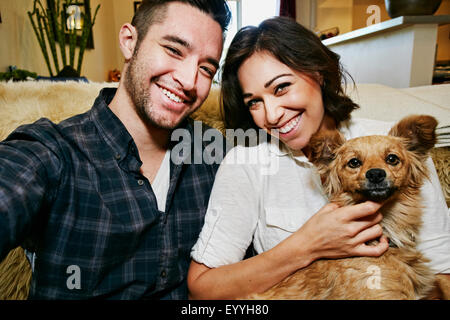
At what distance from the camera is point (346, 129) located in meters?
1.29

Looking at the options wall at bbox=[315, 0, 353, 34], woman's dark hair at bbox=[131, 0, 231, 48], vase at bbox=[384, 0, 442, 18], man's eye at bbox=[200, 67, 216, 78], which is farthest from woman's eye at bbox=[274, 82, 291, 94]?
wall at bbox=[315, 0, 353, 34]

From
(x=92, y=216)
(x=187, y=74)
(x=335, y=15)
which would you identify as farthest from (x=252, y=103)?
(x=335, y=15)

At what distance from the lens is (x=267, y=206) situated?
3.80ft

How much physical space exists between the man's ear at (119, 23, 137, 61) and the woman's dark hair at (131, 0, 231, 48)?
1.0 inches

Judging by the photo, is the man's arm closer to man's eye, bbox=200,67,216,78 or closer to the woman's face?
man's eye, bbox=200,67,216,78

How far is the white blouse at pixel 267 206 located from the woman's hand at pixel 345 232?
157 millimetres

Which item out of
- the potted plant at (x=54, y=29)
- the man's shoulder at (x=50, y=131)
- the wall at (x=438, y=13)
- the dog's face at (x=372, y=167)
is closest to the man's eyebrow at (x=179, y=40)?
the man's shoulder at (x=50, y=131)

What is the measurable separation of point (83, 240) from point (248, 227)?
0.61 m

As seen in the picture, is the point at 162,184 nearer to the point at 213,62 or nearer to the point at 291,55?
the point at 213,62

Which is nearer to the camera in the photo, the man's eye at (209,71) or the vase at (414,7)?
the man's eye at (209,71)

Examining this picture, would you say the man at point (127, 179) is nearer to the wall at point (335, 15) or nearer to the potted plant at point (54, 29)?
the potted plant at point (54, 29)

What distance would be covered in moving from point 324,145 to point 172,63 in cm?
69

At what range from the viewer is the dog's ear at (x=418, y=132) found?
975 millimetres
